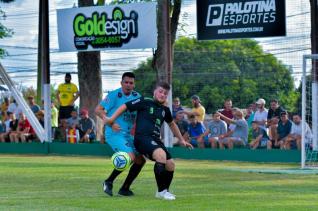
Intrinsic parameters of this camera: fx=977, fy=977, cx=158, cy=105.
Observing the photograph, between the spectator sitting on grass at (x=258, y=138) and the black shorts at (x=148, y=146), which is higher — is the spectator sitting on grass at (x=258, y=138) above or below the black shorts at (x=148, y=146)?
below

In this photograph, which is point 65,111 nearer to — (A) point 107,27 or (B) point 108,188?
(A) point 107,27

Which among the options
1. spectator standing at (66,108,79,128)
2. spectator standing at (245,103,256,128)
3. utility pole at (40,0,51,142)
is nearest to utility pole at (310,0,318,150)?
spectator standing at (245,103,256,128)

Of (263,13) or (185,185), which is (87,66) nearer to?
(263,13)

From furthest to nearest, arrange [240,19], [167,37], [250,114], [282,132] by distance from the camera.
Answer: [167,37] < [240,19] < [250,114] < [282,132]

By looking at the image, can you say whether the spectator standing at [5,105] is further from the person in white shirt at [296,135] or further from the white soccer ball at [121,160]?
the white soccer ball at [121,160]

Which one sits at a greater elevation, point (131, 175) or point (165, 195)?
point (131, 175)

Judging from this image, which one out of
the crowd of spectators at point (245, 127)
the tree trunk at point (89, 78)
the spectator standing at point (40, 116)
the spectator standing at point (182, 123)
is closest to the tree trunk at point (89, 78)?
the tree trunk at point (89, 78)

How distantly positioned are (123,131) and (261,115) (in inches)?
412

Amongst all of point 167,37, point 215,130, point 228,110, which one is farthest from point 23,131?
point 228,110

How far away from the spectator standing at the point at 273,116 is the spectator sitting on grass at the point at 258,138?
0.24 metres

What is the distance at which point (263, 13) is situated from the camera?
1013 inches

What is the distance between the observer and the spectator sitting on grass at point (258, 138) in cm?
2452

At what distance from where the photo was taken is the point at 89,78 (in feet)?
105

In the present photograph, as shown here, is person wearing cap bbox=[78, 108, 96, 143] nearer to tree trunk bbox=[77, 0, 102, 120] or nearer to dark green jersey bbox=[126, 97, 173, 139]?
tree trunk bbox=[77, 0, 102, 120]
